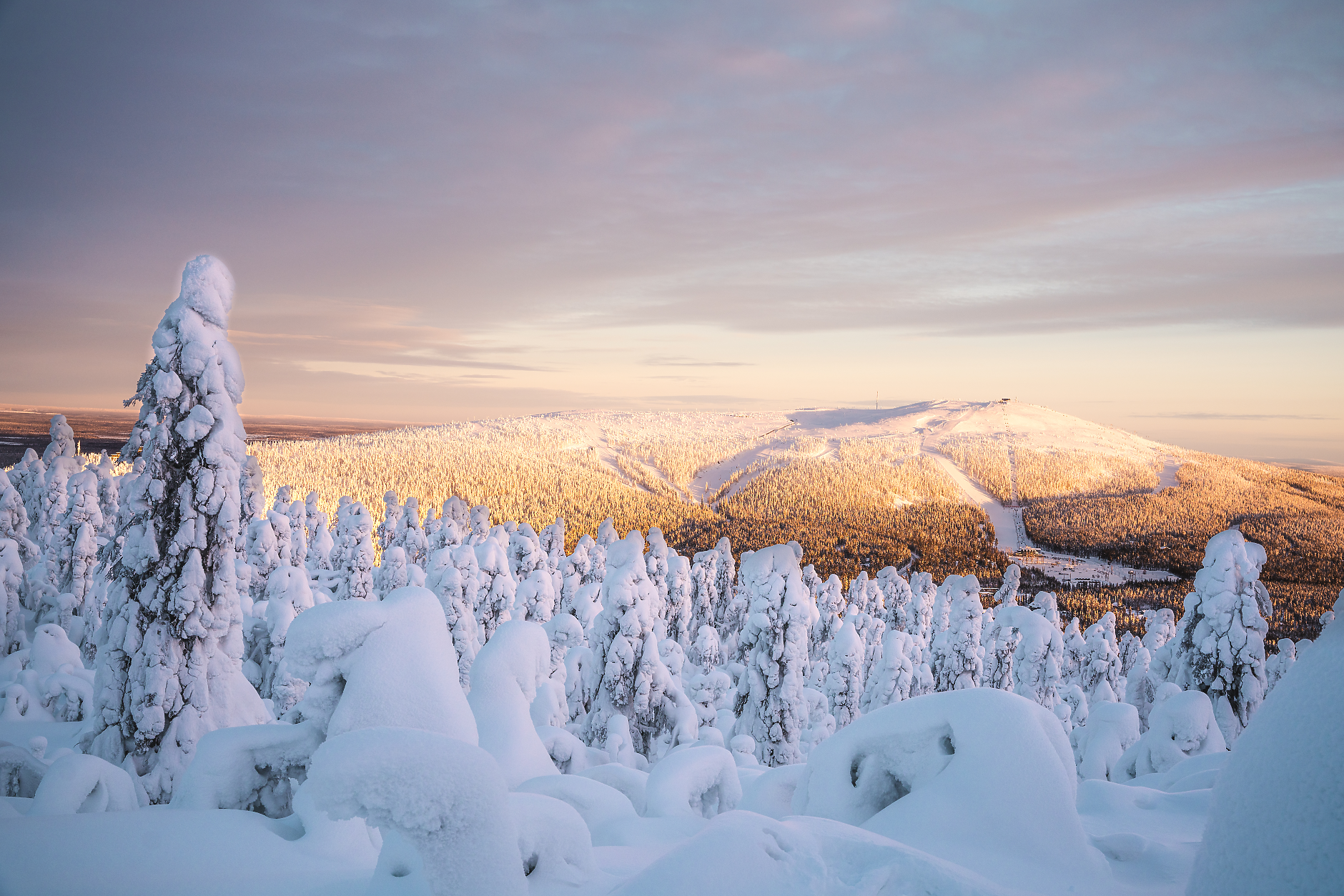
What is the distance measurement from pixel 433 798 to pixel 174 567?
9.76 meters

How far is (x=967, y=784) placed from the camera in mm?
5270

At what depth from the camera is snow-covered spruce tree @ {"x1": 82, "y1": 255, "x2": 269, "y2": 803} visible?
10477 mm

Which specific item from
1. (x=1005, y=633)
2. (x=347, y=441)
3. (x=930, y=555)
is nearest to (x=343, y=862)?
(x=1005, y=633)

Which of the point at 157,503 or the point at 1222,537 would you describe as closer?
the point at 157,503

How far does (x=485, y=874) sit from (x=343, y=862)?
1831 mm

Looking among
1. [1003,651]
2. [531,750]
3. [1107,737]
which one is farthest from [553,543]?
[531,750]

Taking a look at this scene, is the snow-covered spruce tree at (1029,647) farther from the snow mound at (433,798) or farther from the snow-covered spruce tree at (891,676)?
the snow mound at (433,798)

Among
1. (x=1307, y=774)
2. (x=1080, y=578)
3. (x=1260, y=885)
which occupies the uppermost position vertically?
(x=1307, y=774)

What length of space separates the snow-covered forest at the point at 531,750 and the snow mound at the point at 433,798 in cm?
1

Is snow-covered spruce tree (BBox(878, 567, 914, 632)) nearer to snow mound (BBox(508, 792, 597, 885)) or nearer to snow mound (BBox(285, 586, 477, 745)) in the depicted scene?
snow mound (BBox(285, 586, 477, 745))

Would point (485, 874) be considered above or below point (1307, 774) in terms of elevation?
below

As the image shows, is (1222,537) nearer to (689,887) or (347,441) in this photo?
(689,887)

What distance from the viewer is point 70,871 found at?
4.00 metres

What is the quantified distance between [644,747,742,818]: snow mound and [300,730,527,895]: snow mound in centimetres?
385
